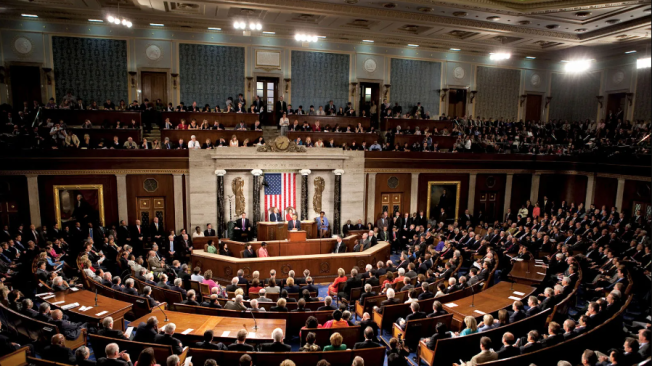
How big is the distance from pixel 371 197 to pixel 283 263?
5.92 metres

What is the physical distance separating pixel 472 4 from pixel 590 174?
907cm

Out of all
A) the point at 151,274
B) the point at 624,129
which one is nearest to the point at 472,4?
the point at 624,129

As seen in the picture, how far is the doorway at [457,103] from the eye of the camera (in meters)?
21.3

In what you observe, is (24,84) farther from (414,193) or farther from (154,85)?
(414,193)

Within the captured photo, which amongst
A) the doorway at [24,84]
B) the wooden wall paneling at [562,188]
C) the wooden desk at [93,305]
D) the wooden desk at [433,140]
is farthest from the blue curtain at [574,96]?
the doorway at [24,84]

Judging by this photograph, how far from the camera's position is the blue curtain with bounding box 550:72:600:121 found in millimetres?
21156

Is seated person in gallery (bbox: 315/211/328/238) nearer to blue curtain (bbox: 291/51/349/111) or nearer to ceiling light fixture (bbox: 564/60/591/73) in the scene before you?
blue curtain (bbox: 291/51/349/111)

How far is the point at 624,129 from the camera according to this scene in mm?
17766

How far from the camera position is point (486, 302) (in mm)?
7723

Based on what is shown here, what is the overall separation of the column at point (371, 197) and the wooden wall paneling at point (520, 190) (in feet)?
22.9

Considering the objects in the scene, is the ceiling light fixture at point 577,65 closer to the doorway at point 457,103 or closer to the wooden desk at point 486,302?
the doorway at point 457,103

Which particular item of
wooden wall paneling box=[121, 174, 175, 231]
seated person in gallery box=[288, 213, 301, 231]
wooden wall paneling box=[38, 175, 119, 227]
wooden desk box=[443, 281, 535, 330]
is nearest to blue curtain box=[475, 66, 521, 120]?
seated person in gallery box=[288, 213, 301, 231]

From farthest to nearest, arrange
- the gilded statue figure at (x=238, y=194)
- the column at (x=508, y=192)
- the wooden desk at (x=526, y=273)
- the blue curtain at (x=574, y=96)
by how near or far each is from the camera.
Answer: the blue curtain at (x=574, y=96) → the column at (x=508, y=192) → the gilded statue figure at (x=238, y=194) → the wooden desk at (x=526, y=273)

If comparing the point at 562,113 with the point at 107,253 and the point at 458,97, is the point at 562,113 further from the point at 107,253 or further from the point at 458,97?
the point at 107,253
